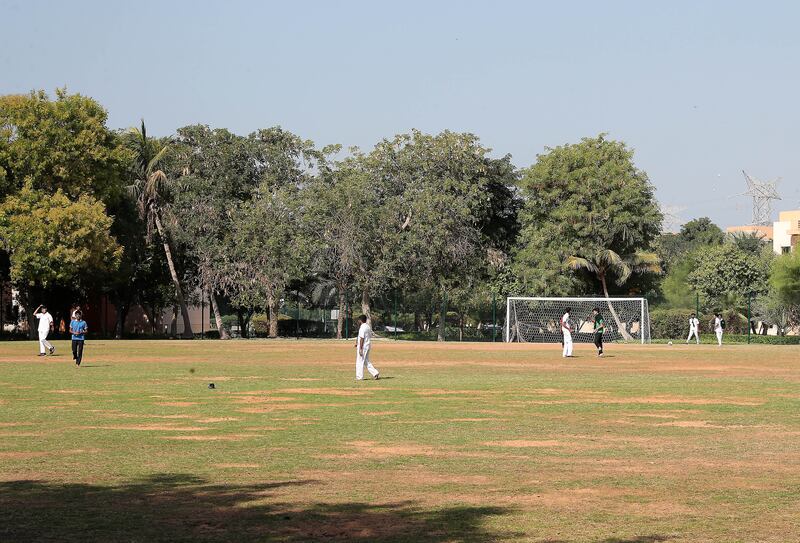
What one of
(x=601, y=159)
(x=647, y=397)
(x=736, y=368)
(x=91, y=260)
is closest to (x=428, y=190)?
(x=601, y=159)

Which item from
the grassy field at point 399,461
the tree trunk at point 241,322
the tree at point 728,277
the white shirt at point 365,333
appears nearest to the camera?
the grassy field at point 399,461

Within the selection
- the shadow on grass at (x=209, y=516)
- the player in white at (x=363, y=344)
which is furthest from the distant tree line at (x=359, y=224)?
the shadow on grass at (x=209, y=516)

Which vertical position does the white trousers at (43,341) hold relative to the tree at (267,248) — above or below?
below

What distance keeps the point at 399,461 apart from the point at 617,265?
211ft

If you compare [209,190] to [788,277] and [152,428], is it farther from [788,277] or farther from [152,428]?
[152,428]

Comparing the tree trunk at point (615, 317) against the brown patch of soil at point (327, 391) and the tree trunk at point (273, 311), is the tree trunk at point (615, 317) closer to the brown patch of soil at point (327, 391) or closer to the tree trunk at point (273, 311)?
the tree trunk at point (273, 311)

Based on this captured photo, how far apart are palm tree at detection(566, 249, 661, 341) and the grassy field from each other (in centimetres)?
4616

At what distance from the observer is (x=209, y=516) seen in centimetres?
1109

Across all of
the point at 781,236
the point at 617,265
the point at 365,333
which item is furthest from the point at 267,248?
the point at 781,236

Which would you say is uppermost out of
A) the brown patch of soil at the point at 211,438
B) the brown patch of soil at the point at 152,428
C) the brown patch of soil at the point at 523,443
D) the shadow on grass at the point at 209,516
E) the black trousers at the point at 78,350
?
the black trousers at the point at 78,350

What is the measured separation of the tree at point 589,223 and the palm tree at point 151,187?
22.6m

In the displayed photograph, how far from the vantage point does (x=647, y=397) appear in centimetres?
2609

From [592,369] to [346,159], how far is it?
47226mm

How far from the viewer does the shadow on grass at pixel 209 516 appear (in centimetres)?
1015
